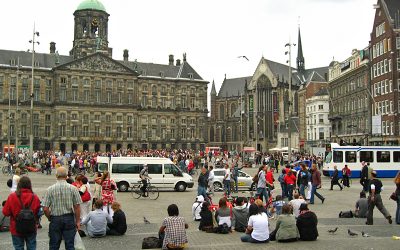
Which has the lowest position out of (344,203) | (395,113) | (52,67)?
(344,203)

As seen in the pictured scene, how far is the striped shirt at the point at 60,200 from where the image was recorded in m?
8.47

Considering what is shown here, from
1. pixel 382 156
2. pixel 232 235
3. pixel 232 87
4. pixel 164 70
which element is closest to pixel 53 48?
pixel 164 70

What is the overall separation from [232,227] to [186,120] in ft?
295

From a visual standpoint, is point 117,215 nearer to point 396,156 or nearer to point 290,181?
point 290,181

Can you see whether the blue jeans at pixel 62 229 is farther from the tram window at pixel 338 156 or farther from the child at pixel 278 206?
the tram window at pixel 338 156

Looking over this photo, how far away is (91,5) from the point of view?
9719 cm

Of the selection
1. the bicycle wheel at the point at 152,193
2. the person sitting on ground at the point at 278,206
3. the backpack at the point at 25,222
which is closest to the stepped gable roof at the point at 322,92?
the bicycle wheel at the point at 152,193

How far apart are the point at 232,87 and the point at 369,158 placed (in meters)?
99.4

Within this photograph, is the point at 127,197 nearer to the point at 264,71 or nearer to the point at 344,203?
the point at 344,203

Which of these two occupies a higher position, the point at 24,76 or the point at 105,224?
the point at 24,76

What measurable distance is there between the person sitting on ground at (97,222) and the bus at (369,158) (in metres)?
28.7

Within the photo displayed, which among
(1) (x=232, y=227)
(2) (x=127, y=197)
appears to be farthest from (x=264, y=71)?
(1) (x=232, y=227)

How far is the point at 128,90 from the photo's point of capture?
98.2 meters

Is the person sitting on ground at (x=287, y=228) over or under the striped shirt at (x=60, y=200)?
under
